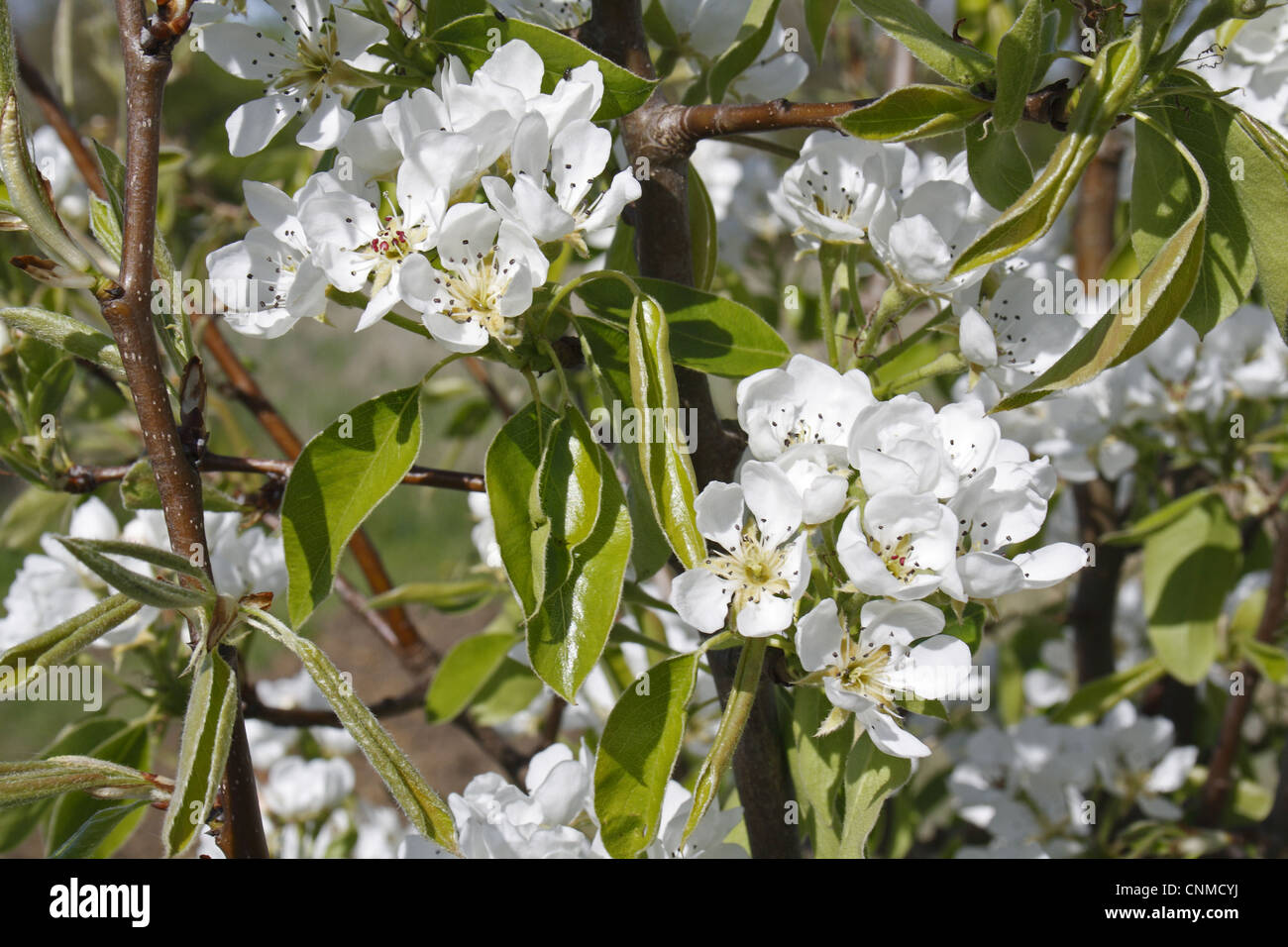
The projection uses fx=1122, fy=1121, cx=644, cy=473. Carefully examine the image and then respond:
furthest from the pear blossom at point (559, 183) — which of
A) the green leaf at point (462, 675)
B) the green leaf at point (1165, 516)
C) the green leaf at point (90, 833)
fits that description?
the green leaf at point (1165, 516)

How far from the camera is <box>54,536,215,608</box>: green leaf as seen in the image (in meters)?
0.60

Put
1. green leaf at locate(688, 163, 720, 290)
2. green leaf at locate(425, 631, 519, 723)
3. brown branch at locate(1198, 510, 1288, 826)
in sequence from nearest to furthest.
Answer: green leaf at locate(688, 163, 720, 290), green leaf at locate(425, 631, 519, 723), brown branch at locate(1198, 510, 1288, 826)

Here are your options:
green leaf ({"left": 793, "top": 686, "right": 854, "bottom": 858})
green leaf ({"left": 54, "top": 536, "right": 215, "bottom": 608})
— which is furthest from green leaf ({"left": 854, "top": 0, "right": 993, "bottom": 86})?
green leaf ({"left": 54, "top": 536, "right": 215, "bottom": 608})

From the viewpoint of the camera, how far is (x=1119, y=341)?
0.68 m

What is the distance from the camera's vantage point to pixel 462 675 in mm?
1395

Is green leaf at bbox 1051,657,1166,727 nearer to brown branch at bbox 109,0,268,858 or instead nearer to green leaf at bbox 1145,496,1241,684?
green leaf at bbox 1145,496,1241,684

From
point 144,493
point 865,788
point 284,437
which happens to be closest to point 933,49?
point 865,788

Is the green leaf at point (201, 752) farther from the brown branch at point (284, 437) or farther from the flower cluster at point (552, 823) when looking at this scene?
the brown branch at point (284, 437)

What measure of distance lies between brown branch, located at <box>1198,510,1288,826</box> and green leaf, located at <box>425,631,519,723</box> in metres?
1.05

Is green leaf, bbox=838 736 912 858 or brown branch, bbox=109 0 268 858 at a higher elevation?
brown branch, bbox=109 0 268 858

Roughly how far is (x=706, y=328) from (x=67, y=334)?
1.59ft

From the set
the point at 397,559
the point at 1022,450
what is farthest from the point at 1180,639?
the point at 397,559

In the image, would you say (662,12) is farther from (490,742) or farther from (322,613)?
(322,613)
